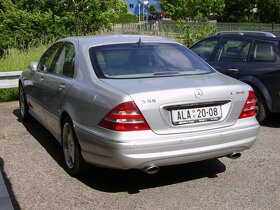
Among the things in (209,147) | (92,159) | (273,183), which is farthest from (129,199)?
(273,183)

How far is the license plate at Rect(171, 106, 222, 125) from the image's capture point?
172 inches

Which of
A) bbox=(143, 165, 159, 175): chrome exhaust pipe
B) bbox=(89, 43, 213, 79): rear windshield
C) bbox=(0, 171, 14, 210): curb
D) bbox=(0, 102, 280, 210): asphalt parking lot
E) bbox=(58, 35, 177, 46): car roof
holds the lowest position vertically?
bbox=(0, 102, 280, 210): asphalt parking lot

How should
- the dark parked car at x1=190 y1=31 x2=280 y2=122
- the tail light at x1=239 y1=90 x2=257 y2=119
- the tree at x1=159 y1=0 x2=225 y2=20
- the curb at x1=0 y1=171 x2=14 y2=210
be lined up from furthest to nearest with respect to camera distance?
1. the tree at x1=159 y1=0 x2=225 y2=20
2. the dark parked car at x1=190 y1=31 x2=280 y2=122
3. the tail light at x1=239 y1=90 x2=257 y2=119
4. the curb at x1=0 y1=171 x2=14 y2=210

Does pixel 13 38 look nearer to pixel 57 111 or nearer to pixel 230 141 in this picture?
pixel 57 111

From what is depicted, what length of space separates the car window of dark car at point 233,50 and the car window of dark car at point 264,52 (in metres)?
0.15

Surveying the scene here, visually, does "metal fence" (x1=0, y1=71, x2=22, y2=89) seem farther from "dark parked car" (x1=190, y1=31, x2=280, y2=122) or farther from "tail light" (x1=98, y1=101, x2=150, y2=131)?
"tail light" (x1=98, y1=101, x2=150, y2=131)

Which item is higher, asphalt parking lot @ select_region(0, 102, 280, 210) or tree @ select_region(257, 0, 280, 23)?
tree @ select_region(257, 0, 280, 23)

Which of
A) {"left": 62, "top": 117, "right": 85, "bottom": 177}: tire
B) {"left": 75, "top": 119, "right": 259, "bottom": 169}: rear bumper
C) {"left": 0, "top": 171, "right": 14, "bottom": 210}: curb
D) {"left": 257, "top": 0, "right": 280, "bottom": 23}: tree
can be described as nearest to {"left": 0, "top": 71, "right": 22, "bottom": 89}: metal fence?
{"left": 62, "top": 117, "right": 85, "bottom": 177}: tire

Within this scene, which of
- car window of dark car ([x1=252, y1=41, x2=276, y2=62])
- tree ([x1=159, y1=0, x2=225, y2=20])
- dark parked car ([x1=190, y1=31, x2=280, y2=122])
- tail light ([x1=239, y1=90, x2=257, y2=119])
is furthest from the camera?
tree ([x1=159, y1=0, x2=225, y2=20])

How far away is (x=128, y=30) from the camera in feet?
73.0

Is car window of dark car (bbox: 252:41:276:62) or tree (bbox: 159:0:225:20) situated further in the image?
tree (bbox: 159:0:225:20)

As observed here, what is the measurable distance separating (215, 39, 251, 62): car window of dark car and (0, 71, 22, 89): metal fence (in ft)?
14.4

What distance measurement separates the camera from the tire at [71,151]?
4945 mm

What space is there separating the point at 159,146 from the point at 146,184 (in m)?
0.83
